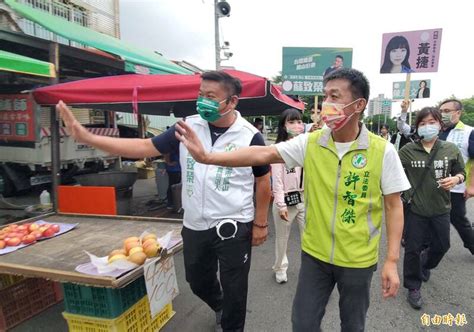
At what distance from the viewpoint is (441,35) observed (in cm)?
531

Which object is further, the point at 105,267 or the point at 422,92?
the point at 422,92

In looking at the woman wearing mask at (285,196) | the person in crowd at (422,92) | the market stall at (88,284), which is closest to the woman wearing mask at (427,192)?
the woman wearing mask at (285,196)

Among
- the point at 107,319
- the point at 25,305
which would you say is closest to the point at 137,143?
the point at 107,319

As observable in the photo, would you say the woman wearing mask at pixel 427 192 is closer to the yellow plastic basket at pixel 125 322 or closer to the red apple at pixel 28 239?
the yellow plastic basket at pixel 125 322

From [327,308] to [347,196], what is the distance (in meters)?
1.83

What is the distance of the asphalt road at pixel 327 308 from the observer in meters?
2.87

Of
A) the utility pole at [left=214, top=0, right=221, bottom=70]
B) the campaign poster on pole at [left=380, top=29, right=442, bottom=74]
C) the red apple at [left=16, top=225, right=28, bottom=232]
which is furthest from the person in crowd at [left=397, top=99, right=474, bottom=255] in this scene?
the utility pole at [left=214, top=0, right=221, bottom=70]

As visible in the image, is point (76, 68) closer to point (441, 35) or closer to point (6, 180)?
point (6, 180)

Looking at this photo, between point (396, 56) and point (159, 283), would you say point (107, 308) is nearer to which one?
point (159, 283)

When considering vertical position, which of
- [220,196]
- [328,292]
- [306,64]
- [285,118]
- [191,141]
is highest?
[306,64]

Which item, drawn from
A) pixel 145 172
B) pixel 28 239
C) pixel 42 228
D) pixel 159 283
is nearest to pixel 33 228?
pixel 42 228

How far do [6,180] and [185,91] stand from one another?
6499mm

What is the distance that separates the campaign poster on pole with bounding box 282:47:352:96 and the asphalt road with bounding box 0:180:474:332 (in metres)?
8.43

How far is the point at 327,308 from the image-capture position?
3164 mm
